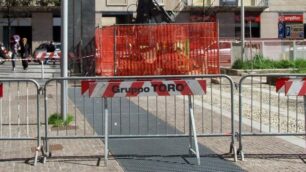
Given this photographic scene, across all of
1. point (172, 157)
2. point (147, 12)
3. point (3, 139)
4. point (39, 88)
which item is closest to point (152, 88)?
point (172, 157)

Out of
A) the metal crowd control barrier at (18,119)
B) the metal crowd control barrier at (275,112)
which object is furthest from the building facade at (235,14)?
the metal crowd control barrier at (18,119)

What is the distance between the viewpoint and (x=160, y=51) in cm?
2442

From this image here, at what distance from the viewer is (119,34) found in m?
24.9

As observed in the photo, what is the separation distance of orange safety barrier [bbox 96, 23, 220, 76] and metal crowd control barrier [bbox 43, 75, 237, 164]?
583cm

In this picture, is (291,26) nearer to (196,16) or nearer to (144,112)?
(196,16)

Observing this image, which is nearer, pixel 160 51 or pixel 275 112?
pixel 275 112

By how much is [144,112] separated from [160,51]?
34.5ft

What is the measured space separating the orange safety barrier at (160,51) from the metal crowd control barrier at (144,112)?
5835mm

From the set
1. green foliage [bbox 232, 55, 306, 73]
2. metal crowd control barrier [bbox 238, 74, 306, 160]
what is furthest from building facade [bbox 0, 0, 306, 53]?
metal crowd control barrier [bbox 238, 74, 306, 160]

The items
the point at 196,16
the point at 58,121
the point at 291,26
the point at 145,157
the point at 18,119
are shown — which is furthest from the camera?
the point at 291,26

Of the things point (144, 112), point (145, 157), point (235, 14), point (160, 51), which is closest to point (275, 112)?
point (144, 112)

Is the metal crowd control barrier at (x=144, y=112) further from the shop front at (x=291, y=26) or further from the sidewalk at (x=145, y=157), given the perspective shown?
the shop front at (x=291, y=26)

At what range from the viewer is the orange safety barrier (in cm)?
2409

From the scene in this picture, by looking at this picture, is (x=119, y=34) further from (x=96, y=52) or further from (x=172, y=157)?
(x=172, y=157)
